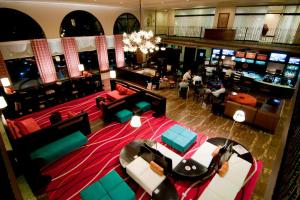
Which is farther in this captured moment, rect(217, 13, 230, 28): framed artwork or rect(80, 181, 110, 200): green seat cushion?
rect(217, 13, 230, 28): framed artwork

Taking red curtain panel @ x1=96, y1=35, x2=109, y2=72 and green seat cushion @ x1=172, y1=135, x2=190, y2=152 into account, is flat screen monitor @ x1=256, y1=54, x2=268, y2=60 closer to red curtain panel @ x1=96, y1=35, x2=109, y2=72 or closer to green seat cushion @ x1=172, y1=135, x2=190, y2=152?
green seat cushion @ x1=172, y1=135, x2=190, y2=152

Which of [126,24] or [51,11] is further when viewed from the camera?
[126,24]

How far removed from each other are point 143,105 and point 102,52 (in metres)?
6.58

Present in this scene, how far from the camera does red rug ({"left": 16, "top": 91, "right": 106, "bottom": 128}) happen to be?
25.8 feet

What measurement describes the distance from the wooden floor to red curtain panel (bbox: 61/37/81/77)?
6.65 metres

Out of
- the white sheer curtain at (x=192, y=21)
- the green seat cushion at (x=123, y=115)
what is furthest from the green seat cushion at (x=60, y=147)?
the white sheer curtain at (x=192, y=21)

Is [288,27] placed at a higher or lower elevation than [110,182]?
higher

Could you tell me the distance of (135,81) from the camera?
40.0ft

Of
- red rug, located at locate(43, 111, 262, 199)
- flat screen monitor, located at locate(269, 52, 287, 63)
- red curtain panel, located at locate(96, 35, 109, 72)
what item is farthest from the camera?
red curtain panel, located at locate(96, 35, 109, 72)

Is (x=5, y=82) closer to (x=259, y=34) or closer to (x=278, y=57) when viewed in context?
(x=278, y=57)

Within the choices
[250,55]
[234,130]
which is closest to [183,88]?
[234,130]

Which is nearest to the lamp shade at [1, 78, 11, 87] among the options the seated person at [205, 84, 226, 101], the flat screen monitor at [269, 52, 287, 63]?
the seated person at [205, 84, 226, 101]

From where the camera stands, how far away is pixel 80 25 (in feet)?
37.5

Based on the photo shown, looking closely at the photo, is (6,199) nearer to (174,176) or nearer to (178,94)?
(174,176)
